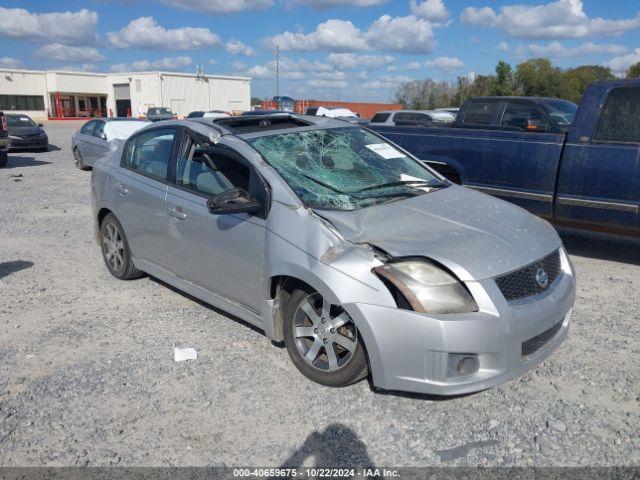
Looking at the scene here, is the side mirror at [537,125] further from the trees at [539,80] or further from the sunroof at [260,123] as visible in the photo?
the trees at [539,80]

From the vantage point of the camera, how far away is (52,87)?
61375 millimetres

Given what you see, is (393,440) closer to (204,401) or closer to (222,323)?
(204,401)

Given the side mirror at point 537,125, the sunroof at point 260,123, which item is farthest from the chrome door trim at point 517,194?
the sunroof at point 260,123

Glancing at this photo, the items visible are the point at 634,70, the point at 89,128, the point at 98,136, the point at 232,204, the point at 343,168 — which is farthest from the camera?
the point at 634,70

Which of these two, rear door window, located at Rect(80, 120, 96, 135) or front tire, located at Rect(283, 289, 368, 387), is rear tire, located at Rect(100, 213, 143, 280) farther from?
rear door window, located at Rect(80, 120, 96, 135)

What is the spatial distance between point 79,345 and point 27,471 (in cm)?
149

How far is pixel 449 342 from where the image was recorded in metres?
2.99

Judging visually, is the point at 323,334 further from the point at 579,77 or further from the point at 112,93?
the point at 112,93

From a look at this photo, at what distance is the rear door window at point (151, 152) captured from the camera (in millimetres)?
4762

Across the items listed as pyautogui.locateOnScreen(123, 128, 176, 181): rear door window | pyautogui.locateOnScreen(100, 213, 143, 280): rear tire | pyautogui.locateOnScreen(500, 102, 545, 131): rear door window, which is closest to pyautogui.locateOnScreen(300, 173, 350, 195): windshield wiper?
pyautogui.locateOnScreen(123, 128, 176, 181): rear door window

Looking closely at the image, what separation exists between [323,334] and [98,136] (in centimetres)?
1231

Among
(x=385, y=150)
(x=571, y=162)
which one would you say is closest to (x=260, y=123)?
(x=385, y=150)

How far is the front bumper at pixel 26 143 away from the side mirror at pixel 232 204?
60.8 feet

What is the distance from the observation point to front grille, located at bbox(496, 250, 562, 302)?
3.16m
